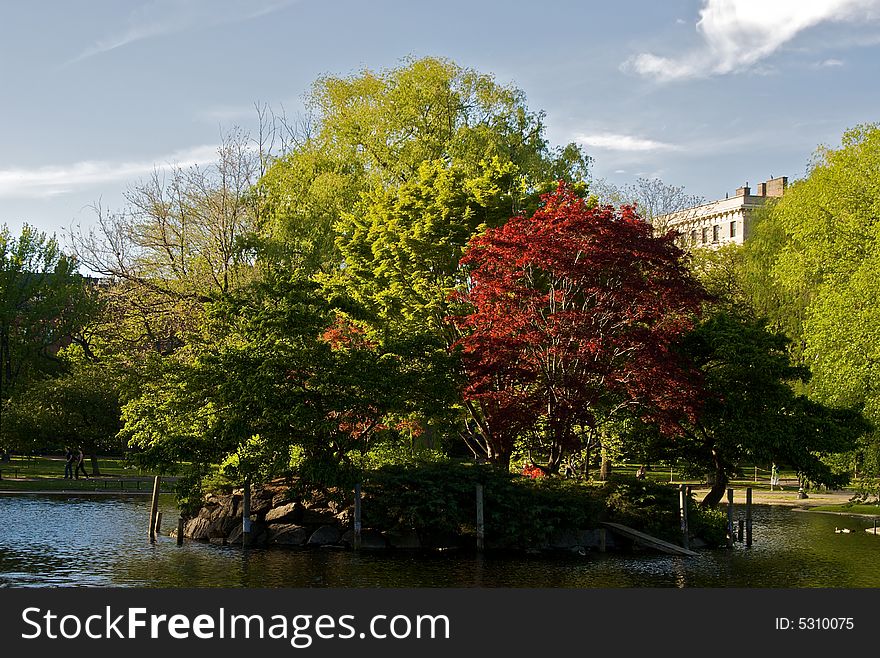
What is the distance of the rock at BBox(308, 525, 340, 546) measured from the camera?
1293 inches

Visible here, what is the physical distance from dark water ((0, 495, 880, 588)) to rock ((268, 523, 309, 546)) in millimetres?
1094

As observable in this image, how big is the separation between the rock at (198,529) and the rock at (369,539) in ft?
16.2

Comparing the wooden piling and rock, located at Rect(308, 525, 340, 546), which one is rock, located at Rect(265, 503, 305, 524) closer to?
rock, located at Rect(308, 525, 340, 546)

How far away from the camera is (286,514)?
33.6m

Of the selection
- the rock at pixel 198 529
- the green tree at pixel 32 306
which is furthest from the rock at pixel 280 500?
the green tree at pixel 32 306

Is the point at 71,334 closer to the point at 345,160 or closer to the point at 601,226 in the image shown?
the point at 345,160

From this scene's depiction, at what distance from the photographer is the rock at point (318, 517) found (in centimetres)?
3366

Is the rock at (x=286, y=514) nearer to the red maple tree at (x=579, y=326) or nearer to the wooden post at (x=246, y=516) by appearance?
the wooden post at (x=246, y=516)

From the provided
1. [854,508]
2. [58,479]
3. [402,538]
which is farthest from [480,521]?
[58,479]

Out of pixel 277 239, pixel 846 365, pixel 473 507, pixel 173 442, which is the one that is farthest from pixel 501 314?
pixel 277 239

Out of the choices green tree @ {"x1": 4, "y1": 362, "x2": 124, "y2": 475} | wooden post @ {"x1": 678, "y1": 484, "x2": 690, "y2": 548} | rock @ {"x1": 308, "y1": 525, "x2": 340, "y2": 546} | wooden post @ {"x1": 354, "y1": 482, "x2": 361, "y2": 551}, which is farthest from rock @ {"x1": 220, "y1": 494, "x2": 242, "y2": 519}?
green tree @ {"x1": 4, "y1": 362, "x2": 124, "y2": 475}

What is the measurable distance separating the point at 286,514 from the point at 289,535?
0.86 m

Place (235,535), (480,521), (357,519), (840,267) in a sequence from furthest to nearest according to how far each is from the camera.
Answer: (840,267), (235,535), (480,521), (357,519)

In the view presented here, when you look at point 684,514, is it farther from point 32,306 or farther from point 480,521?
point 32,306
